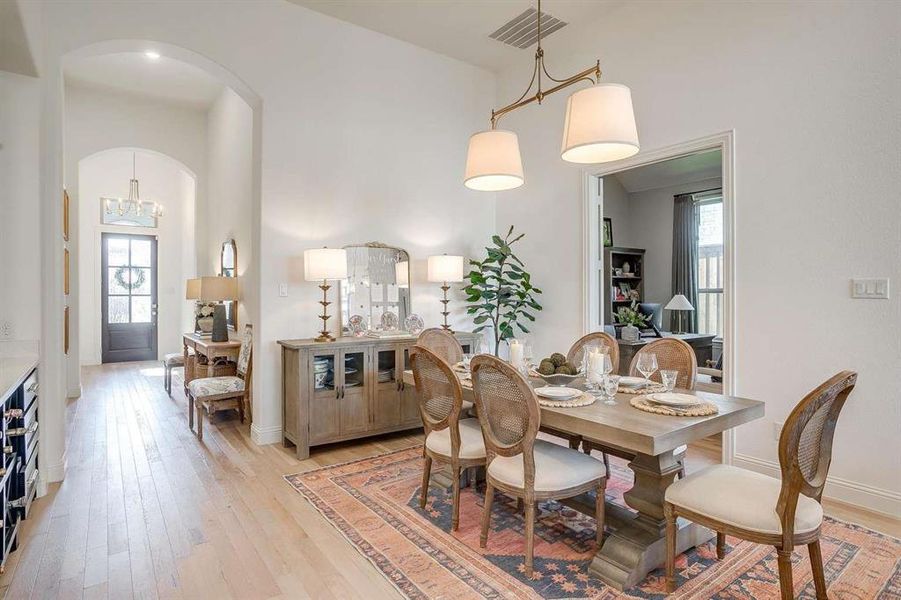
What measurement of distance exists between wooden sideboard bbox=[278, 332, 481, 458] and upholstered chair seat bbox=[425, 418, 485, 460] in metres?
1.34

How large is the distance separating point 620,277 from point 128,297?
28.2 feet

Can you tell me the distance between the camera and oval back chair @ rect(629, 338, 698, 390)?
2.82m

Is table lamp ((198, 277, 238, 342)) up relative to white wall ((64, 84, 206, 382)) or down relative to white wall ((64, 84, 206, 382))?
down

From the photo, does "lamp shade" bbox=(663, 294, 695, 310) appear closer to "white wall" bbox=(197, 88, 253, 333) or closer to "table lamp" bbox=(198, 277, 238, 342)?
"white wall" bbox=(197, 88, 253, 333)

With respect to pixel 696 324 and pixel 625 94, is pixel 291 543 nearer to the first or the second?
pixel 625 94

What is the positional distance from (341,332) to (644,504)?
116 inches

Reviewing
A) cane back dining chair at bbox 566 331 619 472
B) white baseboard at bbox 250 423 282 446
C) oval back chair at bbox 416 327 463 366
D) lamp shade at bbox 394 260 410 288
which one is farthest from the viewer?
lamp shade at bbox 394 260 410 288

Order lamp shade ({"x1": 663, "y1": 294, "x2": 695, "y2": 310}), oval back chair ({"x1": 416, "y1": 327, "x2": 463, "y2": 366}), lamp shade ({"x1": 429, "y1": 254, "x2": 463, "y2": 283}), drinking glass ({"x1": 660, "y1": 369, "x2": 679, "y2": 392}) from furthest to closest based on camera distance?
lamp shade ({"x1": 663, "y1": 294, "x2": 695, "y2": 310})
lamp shade ({"x1": 429, "y1": 254, "x2": 463, "y2": 283})
oval back chair ({"x1": 416, "y1": 327, "x2": 463, "y2": 366})
drinking glass ({"x1": 660, "y1": 369, "x2": 679, "y2": 392})

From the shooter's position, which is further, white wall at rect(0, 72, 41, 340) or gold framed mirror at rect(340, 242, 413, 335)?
gold framed mirror at rect(340, 242, 413, 335)

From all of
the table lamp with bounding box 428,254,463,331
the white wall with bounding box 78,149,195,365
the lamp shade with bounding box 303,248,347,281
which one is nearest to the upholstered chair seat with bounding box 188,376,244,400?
the lamp shade with bounding box 303,248,347,281

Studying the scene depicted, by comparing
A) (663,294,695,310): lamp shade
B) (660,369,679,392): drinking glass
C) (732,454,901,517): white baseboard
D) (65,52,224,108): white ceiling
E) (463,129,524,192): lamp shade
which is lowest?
(732,454,901,517): white baseboard

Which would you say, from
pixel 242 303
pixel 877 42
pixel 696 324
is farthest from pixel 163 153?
pixel 696 324

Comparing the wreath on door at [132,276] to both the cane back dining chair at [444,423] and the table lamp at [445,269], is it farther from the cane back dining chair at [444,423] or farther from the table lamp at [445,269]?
the cane back dining chair at [444,423]

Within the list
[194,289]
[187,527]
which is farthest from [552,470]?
[194,289]
